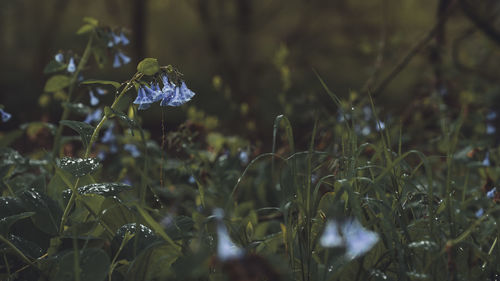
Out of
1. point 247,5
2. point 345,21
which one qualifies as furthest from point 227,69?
point 345,21

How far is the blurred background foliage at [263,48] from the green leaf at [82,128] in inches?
64.5

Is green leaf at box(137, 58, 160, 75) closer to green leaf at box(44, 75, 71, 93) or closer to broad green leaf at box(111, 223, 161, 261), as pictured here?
broad green leaf at box(111, 223, 161, 261)

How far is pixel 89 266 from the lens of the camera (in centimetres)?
82

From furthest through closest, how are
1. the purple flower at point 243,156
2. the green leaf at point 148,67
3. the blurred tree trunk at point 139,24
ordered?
1. the blurred tree trunk at point 139,24
2. the purple flower at point 243,156
3. the green leaf at point 148,67

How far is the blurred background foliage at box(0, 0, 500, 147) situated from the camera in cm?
361

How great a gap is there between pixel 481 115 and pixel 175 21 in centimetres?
825

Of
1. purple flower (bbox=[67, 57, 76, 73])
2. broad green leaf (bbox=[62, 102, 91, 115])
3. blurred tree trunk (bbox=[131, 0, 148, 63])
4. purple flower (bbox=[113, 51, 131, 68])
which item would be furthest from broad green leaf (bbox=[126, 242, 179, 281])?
blurred tree trunk (bbox=[131, 0, 148, 63])

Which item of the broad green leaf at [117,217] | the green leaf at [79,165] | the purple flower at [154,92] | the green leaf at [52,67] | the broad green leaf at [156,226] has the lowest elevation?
the broad green leaf at [117,217]

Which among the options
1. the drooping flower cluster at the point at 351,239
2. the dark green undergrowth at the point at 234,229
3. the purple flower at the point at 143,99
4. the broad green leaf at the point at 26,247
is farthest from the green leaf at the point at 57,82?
the drooping flower cluster at the point at 351,239

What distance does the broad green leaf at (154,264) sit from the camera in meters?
A: 0.88

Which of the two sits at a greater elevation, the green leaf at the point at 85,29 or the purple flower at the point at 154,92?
the green leaf at the point at 85,29

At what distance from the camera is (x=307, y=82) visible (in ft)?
29.5

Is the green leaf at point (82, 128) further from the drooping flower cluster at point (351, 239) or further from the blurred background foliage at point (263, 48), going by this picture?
the blurred background foliage at point (263, 48)

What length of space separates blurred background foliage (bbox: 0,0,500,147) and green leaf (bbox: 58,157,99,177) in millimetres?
1661
